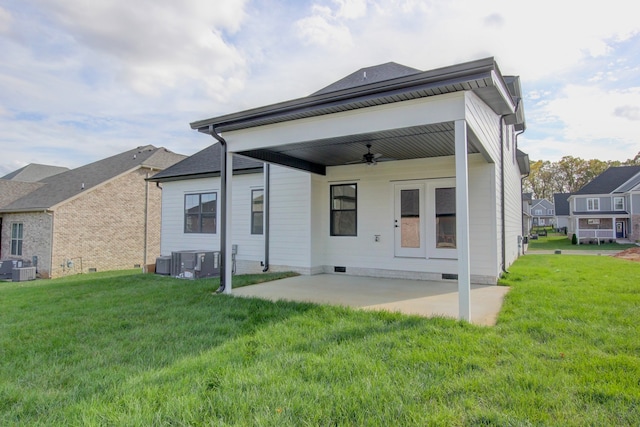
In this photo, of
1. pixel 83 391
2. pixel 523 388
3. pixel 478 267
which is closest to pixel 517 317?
pixel 523 388

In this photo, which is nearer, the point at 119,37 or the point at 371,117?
the point at 371,117

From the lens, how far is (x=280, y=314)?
15.1ft

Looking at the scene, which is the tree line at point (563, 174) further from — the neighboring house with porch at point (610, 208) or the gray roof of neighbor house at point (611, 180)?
the neighboring house with porch at point (610, 208)

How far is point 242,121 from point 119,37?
15.3ft

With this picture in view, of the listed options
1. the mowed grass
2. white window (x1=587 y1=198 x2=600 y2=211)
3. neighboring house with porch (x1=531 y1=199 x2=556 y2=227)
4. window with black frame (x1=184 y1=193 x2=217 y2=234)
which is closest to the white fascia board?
the mowed grass

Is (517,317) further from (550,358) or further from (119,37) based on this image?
(119,37)

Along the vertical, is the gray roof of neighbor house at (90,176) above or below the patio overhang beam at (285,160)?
above

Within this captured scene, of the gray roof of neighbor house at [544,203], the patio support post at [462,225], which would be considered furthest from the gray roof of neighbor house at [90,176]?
the gray roof of neighbor house at [544,203]

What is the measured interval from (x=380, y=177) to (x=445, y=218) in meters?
1.74

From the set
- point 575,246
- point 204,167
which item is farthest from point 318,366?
point 575,246

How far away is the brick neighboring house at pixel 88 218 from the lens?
14.9 metres

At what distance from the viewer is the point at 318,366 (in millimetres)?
2918

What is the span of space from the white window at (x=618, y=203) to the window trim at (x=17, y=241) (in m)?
40.2

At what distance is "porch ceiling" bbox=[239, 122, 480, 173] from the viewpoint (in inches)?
215
